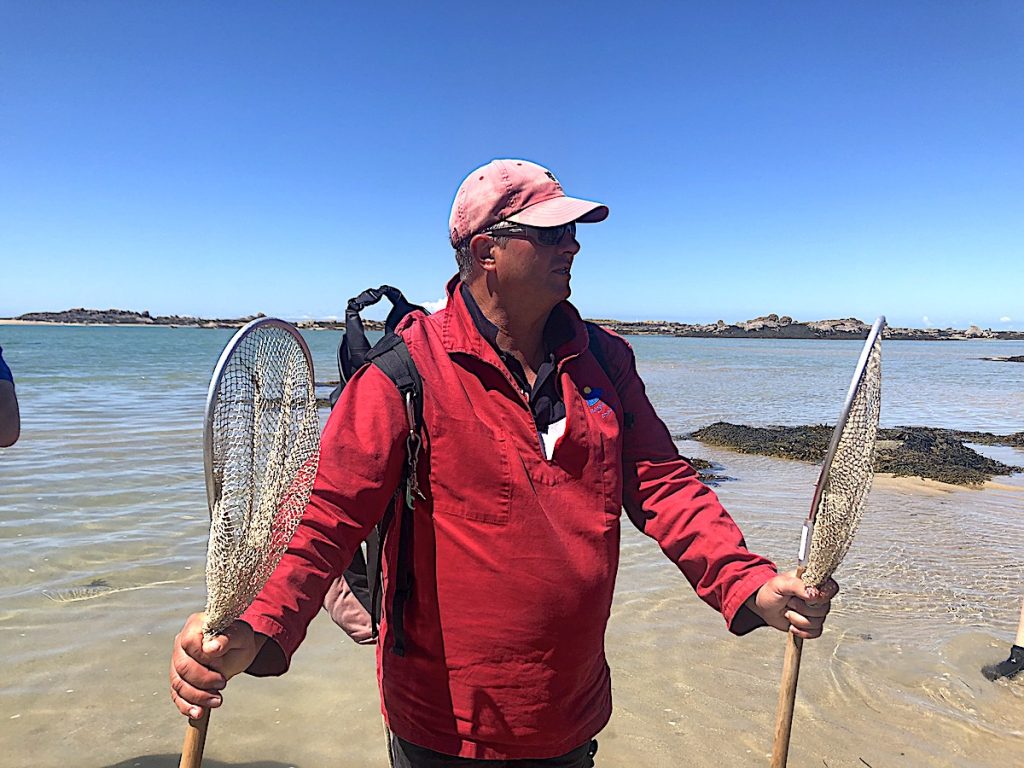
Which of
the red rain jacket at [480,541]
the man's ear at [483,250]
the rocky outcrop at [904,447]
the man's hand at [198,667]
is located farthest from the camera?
the rocky outcrop at [904,447]

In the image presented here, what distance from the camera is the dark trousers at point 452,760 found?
2.03m

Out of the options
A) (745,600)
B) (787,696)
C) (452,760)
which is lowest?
(452,760)

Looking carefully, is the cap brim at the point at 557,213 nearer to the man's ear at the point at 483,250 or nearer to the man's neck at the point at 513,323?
the man's ear at the point at 483,250

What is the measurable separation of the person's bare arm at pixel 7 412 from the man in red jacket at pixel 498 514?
6.81 ft

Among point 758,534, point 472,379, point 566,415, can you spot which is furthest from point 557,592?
point 758,534

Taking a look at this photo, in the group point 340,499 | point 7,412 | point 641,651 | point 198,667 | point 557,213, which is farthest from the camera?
point 641,651

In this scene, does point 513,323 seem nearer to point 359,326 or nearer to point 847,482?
point 359,326

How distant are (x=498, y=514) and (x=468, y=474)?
0.13 m

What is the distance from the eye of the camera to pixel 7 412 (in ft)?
10.7

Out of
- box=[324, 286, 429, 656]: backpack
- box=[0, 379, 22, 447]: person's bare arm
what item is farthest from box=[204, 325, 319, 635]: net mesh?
box=[0, 379, 22, 447]: person's bare arm

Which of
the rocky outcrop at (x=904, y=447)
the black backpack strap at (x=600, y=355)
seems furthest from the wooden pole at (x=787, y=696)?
the rocky outcrop at (x=904, y=447)

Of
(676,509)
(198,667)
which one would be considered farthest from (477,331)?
(198,667)

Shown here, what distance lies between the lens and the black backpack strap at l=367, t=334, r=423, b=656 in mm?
1984

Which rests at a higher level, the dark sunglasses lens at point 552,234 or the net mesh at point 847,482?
the dark sunglasses lens at point 552,234
